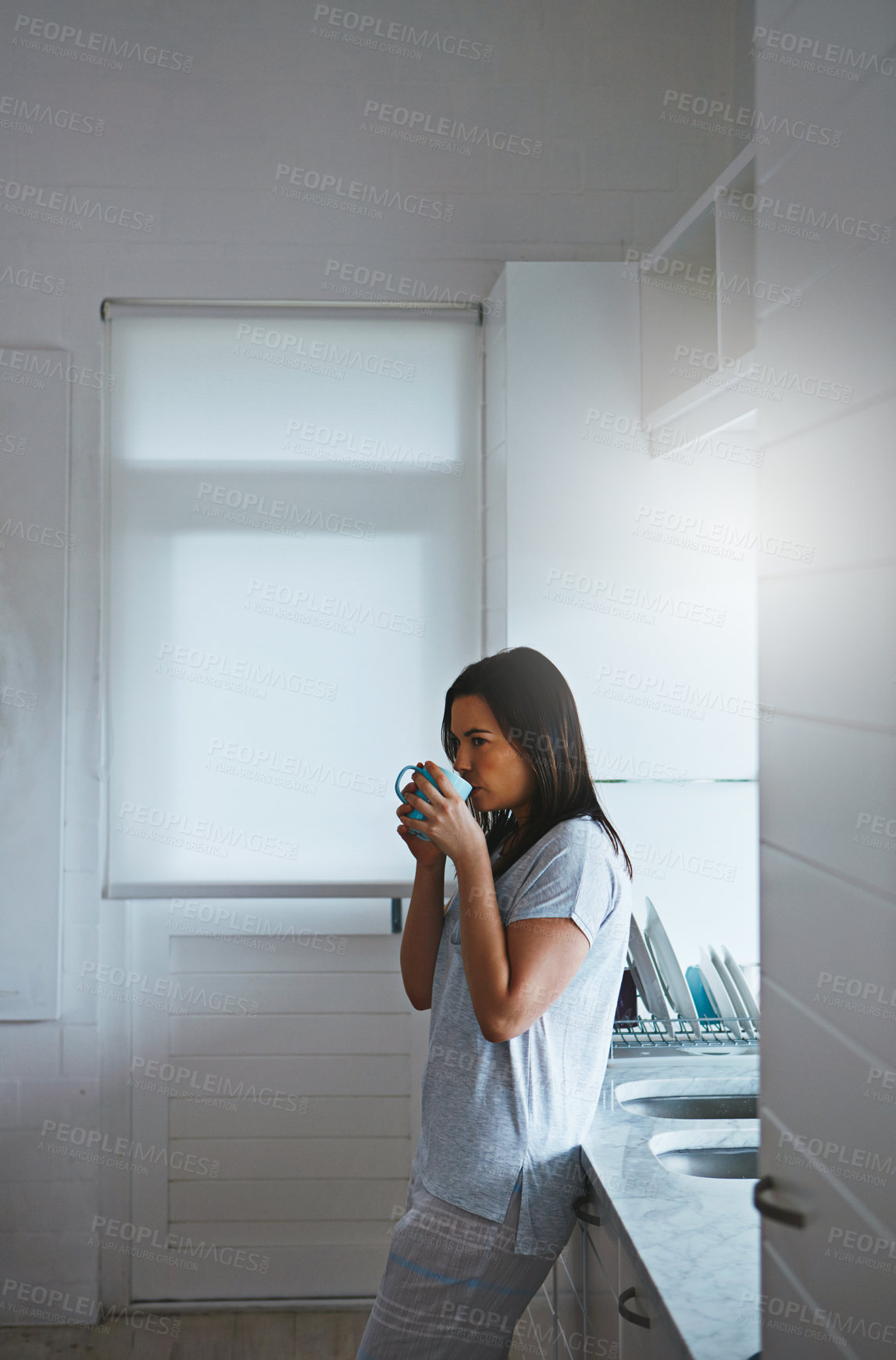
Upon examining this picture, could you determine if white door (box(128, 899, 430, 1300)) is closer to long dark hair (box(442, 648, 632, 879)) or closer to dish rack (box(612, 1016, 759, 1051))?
dish rack (box(612, 1016, 759, 1051))

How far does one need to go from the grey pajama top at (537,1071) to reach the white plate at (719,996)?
23.0 inches

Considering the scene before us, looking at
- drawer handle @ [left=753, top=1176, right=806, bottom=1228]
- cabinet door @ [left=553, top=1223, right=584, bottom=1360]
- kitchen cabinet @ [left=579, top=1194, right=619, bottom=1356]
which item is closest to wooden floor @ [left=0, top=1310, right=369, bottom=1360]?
cabinet door @ [left=553, top=1223, right=584, bottom=1360]

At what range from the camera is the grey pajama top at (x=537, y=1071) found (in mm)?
1324

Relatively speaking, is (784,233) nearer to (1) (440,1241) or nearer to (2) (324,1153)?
(1) (440,1241)

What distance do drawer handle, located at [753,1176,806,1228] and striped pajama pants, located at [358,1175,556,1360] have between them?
68 centimetres

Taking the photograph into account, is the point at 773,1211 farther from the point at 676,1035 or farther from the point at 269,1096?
the point at 269,1096

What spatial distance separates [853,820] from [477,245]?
7.00 feet

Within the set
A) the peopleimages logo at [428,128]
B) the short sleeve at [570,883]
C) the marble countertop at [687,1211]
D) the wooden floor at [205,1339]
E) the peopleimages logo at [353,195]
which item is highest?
the peopleimages logo at [428,128]

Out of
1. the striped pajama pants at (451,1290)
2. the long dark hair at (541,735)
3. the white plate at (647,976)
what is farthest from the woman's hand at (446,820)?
the white plate at (647,976)

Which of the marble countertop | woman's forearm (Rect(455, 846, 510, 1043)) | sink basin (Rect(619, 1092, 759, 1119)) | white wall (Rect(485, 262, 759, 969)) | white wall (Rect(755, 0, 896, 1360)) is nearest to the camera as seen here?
white wall (Rect(755, 0, 896, 1360))

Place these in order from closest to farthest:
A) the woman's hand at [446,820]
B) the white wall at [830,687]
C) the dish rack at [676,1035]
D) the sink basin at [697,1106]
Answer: the white wall at [830,687]
the woman's hand at [446,820]
the sink basin at [697,1106]
the dish rack at [676,1035]

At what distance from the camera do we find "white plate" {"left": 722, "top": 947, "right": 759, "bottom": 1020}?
6.34 ft

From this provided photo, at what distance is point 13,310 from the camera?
93.5 inches

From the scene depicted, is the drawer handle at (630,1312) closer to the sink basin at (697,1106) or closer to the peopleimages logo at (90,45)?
the sink basin at (697,1106)
